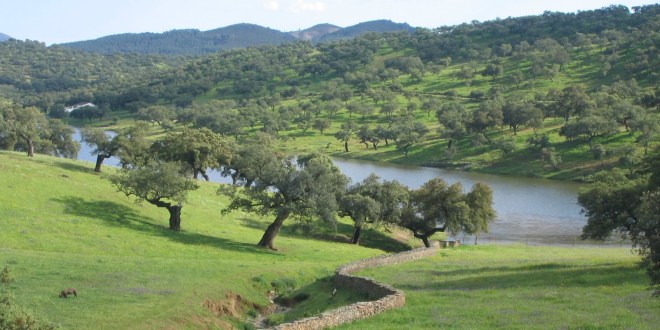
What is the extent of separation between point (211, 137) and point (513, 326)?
6851 cm

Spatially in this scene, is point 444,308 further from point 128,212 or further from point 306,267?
point 128,212

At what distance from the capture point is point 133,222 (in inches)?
2207

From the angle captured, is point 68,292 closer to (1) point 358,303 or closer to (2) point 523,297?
(1) point 358,303

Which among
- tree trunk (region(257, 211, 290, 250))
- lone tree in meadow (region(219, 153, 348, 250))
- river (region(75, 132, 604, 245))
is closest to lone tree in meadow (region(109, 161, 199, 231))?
lone tree in meadow (region(219, 153, 348, 250))

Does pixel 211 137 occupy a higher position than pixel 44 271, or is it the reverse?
pixel 211 137

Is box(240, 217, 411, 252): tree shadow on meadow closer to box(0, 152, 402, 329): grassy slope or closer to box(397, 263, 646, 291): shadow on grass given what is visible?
box(0, 152, 402, 329): grassy slope

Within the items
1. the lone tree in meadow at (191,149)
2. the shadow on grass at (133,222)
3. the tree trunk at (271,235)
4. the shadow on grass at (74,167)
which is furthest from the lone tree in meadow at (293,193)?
the shadow on grass at (74,167)

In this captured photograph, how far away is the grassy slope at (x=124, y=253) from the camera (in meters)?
30.2

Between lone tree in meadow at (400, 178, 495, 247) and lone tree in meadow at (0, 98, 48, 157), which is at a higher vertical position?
lone tree in meadow at (0, 98, 48, 157)

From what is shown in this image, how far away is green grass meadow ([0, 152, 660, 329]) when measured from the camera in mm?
26422

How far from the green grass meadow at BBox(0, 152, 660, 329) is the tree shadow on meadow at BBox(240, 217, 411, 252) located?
63cm

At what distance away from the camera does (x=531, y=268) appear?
41.0 m

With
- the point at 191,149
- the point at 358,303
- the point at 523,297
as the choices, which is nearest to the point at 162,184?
the point at 191,149

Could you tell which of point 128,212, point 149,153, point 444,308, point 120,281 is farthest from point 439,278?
point 149,153
